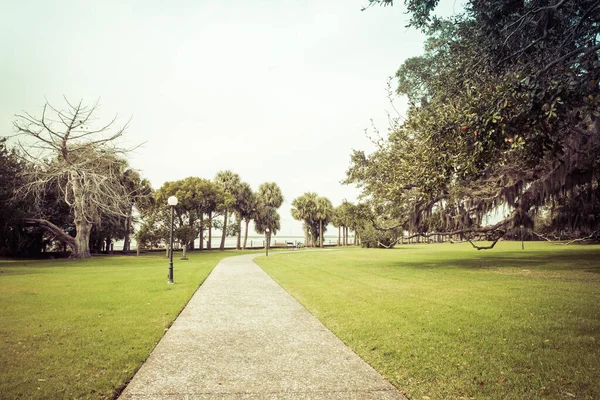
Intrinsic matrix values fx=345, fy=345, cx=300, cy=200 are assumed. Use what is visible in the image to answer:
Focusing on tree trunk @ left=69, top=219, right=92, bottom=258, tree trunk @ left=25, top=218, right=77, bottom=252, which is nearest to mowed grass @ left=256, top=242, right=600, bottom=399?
tree trunk @ left=69, top=219, right=92, bottom=258

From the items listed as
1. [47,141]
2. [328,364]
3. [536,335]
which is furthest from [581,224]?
[47,141]

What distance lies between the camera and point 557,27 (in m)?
7.57

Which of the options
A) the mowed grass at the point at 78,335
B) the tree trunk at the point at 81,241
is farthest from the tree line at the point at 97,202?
the mowed grass at the point at 78,335

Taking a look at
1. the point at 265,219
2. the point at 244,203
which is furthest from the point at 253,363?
the point at 265,219

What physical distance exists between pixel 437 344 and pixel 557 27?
733 cm

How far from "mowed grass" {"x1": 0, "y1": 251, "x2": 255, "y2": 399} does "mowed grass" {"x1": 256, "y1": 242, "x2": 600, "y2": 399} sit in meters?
3.22

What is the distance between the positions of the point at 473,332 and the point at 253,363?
3897 mm

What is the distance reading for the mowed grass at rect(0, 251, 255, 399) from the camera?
153 inches

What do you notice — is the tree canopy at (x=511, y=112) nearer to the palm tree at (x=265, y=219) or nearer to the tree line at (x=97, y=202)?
the tree line at (x=97, y=202)

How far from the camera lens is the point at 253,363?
452cm

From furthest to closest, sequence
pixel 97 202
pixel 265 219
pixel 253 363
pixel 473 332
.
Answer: pixel 265 219
pixel 97 202
pixel 473 332
pixel 253 363

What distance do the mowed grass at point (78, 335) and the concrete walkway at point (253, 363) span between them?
38 cm

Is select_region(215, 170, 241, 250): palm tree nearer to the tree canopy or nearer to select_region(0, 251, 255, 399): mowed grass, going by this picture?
the tree canopy

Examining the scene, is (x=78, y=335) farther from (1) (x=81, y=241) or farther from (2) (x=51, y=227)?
(2) (x=51, y=227)
